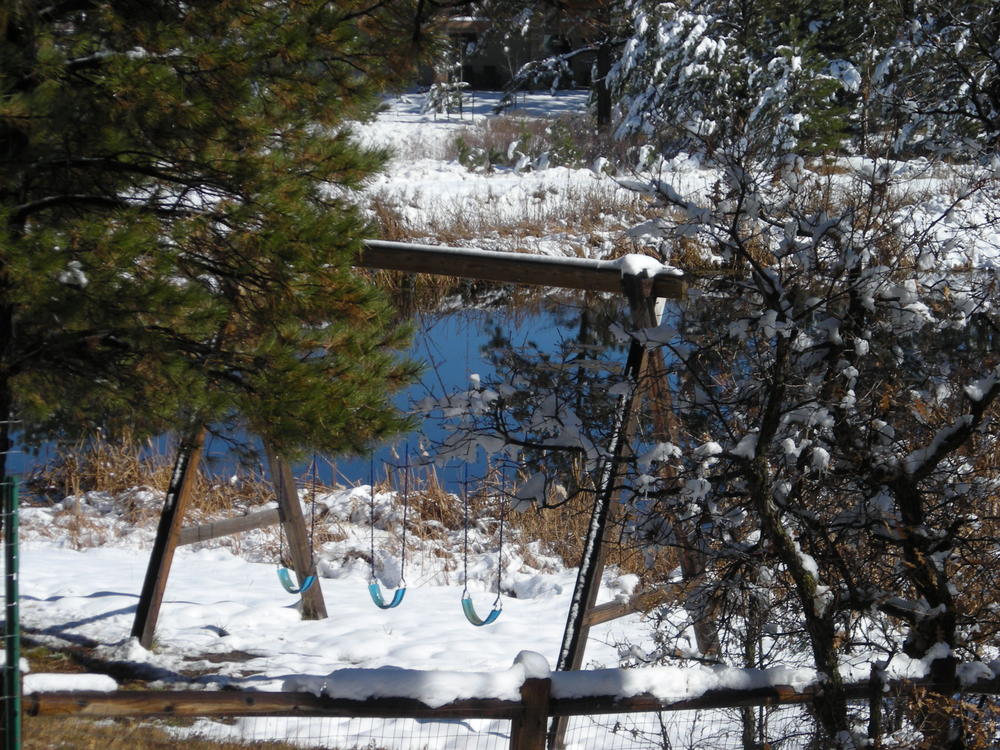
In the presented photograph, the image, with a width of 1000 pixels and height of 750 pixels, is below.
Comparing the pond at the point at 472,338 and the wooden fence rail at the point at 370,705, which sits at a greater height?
the pond at the point at 472,338

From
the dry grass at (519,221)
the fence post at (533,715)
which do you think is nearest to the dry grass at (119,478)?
the dry grass at (519,221)

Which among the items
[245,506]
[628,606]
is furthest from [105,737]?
[245,506]

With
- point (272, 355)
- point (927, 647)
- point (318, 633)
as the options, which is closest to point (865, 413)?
point (927, 647)

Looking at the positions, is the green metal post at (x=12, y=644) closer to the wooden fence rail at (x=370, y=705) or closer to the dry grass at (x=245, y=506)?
the wooden fence rail at (x=370, y=705)

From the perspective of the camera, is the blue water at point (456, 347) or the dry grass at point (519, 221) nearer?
the blue water at point (456, 347)

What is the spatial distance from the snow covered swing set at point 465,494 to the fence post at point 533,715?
0.67 metres

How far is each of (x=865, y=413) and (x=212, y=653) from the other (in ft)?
10.9

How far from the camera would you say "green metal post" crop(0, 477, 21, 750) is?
8.56ft

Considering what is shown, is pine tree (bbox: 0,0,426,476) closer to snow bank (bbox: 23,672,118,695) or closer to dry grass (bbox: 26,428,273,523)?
snow bank (bbox: 23,672,118,695)

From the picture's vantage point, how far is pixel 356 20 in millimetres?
4191

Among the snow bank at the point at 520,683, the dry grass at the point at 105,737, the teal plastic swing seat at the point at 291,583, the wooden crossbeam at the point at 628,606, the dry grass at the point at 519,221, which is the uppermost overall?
the dry grass at the point at 519,221

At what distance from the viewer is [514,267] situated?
458 cm

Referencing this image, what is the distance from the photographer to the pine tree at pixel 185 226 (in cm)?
339

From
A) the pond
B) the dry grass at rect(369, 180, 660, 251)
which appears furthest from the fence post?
the dry grass at rect(369, 180, 660, 251)
